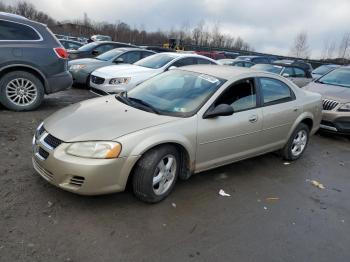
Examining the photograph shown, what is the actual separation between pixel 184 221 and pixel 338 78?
723 centimetres

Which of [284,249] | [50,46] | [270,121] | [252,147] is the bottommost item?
[284,249]

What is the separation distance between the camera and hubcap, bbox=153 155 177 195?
154 inches

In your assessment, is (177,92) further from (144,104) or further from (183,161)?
(183,161)

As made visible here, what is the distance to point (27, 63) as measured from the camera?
6.85m

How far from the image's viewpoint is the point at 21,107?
7.04 metres

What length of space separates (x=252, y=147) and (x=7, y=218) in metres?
3.22

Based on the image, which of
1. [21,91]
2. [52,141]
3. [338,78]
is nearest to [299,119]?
[52,141]

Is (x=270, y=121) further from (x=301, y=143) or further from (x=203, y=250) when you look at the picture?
(x=203, y=250)

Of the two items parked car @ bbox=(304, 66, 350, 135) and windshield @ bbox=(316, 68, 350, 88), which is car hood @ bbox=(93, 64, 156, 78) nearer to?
parked car @ bbox=(304, 66, 350, 135)

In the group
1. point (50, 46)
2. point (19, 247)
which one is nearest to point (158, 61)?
point (50, 46)

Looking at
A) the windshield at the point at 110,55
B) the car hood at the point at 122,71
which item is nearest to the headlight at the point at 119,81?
the car hood at the point at 122,71

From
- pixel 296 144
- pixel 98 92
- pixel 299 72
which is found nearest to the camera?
pixel 296 144

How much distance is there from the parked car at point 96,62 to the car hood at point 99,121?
620 centimetres

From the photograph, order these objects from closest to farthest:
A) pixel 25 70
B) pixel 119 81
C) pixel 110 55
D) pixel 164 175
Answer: pixel 164 175, pixel 25 70, pixel 119 81, pixel 110 55
